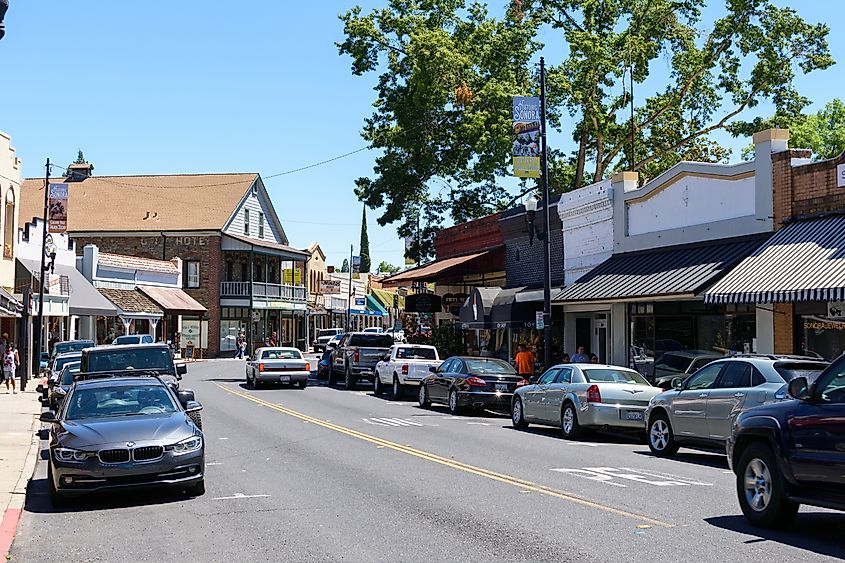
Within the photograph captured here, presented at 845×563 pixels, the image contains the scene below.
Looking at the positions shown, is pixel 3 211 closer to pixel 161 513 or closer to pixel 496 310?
pixel 496 310

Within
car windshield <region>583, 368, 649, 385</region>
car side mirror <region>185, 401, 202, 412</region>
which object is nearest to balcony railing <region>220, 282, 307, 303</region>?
car windshield <region>583, 368, 649, 385</region>

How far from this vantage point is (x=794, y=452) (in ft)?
29.5

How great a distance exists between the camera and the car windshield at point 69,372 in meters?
21.9

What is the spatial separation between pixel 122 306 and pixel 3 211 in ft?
47.9

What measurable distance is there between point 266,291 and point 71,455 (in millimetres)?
59709

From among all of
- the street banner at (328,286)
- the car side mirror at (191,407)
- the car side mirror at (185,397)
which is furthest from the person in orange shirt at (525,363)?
the street banner at (328,286)

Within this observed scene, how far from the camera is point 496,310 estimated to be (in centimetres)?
3441

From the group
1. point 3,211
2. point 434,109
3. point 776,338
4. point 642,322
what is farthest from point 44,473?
point 434,109

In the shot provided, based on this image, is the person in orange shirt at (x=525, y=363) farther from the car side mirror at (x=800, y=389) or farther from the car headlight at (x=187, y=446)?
the car side mirror at (x=800, y=389)

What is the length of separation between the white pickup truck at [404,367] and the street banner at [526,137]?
682 centimetres

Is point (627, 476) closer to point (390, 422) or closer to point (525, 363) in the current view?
point (390, 422)

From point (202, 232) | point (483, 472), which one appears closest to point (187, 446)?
point (483, 472)

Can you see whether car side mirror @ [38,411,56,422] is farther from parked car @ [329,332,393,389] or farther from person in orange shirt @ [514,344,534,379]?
parked car @ [329,332,393,389]

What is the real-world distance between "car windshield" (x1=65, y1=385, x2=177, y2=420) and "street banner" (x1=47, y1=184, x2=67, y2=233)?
29815 mm
